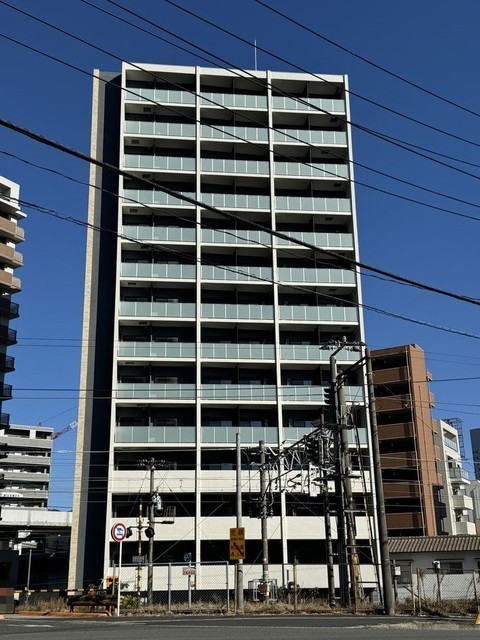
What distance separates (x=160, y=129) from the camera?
2066 inches

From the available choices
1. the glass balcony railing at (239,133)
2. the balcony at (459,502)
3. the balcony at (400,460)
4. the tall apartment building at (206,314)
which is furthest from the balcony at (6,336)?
the balcony at (459,502)

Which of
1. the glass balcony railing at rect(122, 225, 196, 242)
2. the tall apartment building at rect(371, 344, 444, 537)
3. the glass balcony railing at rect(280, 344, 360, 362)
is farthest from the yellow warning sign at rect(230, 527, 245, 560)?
the tall apartment building at rect(371, 344, 444, 537)

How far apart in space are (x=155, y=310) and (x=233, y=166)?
12705 millimetres

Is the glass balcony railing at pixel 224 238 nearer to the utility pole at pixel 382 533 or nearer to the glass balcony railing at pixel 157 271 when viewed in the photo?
the glass balcony railing at pixel 157 271

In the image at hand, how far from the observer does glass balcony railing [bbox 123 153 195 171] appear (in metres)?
50.9

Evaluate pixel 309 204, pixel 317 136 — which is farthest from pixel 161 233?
pixel 317 136

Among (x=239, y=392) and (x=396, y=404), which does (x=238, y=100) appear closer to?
(x=239, y=392)

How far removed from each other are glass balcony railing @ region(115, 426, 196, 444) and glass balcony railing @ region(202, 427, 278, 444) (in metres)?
1.14

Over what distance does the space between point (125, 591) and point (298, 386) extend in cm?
1759

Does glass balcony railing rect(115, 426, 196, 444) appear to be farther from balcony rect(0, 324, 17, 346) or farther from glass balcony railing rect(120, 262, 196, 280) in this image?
balcony rect(0, 324, 17, 346)

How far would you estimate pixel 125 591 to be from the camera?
39281mm

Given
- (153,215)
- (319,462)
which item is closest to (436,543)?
(319,462)

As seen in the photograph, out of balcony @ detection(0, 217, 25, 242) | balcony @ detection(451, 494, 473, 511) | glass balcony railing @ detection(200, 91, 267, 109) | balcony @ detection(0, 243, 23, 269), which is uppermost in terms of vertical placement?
glass balcony railing @ detection(200, 91, 267, 109)

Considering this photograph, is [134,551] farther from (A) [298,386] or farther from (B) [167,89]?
(B) [167,89]
